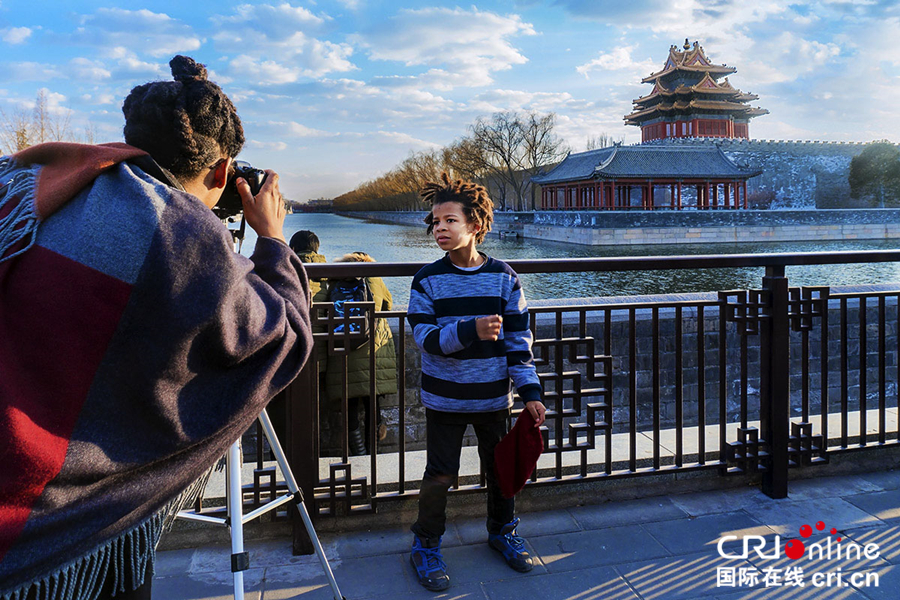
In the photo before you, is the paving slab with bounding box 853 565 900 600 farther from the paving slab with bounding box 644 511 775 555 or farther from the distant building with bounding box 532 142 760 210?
the distant building with bounding box 532 142 760 210

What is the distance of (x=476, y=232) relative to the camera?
2293 millimetres

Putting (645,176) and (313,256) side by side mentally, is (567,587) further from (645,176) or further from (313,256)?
(645,176)

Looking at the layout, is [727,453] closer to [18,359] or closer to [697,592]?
[697,592]

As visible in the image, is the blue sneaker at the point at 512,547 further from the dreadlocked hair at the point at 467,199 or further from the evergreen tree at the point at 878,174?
the evergreen tree at the point at 878,174

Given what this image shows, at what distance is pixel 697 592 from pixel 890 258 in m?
1.88

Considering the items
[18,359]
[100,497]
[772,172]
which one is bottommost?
[100,497]

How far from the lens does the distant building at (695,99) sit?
46219mm

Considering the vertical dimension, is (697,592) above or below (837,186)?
below

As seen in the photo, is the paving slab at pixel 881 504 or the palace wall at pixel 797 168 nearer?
the paving slab at pixel 881 504

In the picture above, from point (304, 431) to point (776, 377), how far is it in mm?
1951

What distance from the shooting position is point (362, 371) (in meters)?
3.63

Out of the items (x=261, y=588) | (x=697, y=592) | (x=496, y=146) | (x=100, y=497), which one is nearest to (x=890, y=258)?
(x=697, y=592)

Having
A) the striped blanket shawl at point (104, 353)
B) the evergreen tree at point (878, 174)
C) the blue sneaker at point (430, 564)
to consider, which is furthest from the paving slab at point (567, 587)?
the evergreen tree at point (878, 174)

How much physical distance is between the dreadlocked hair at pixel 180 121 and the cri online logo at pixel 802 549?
212 centimetres
